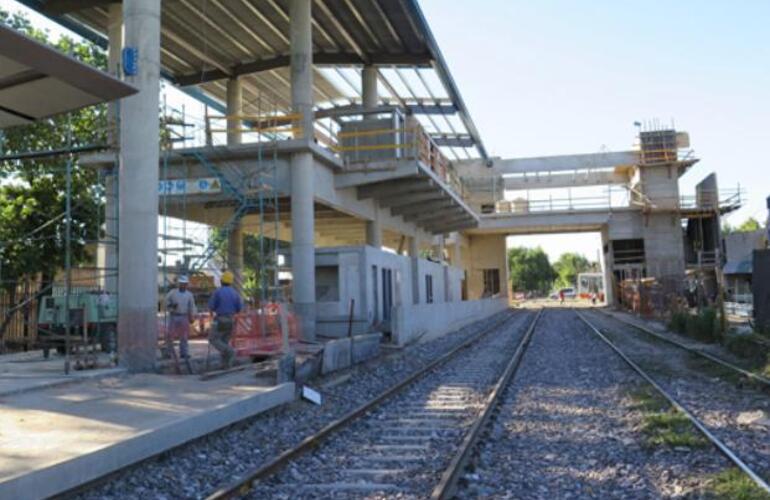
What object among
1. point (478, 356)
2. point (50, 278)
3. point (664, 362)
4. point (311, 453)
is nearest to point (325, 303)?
point (478, 356)

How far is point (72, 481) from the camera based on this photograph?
6.24 meters

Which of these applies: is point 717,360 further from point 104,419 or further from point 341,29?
point 341,29

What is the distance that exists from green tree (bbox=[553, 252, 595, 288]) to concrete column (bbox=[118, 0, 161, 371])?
5214 inches

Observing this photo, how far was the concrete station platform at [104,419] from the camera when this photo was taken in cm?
621

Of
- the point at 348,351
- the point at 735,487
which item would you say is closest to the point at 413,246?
the point at 348,351

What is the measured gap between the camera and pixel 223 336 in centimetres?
1377

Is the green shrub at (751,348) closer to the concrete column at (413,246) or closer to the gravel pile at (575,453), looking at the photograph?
the gravel pile at (575,453)

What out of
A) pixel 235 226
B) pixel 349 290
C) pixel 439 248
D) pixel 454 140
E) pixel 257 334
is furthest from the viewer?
pixel 454 140

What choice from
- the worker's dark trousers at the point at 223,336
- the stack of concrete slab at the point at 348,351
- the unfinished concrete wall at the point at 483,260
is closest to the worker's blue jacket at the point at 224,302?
the worker's dark trousers at the point at 223,336

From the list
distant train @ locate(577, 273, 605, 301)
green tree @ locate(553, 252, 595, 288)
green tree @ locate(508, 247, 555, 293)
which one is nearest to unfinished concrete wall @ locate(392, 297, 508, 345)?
distant train @ locate(577, 273, 605, 301)

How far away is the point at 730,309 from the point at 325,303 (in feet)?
75.1

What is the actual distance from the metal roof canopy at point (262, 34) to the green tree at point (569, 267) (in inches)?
4648

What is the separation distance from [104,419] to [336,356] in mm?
7467

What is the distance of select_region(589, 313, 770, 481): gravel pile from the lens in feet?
26.7
